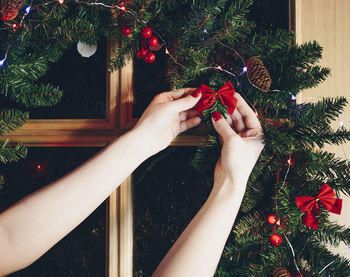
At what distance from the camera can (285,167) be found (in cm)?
77

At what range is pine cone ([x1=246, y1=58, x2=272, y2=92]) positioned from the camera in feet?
2.36

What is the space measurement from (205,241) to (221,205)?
4.1 inches

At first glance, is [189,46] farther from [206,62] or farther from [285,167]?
[285,167]

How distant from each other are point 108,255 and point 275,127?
671 millimetres

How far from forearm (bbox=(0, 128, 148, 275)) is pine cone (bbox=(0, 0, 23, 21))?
16.0 inches

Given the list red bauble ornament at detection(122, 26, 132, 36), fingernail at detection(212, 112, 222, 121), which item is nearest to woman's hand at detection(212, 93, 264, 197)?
fingernail at detection(212, 112, 222, 121)

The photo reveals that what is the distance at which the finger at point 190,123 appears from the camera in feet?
2.76

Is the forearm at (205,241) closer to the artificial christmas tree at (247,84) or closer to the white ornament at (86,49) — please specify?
the artificial christmas tree at (247,84)

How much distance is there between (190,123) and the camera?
2.77 feet

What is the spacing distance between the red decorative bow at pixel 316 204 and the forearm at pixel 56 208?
0.47 metres

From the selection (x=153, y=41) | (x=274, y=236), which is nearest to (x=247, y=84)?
(x=153, y=41)

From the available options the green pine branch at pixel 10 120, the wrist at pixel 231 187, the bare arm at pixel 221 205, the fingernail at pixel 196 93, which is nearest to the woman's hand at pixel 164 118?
the fingernail at pixel 196 93

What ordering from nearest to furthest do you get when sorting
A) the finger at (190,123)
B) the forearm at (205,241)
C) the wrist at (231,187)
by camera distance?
the forearm at (205,241)
the wrist at (231,187)
the finger at (190,123)

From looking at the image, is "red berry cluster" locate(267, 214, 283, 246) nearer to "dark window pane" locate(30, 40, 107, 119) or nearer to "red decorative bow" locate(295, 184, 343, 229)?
"red decorative bow" locate(295, 184, 343, 229)
